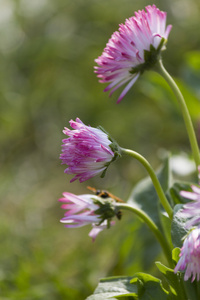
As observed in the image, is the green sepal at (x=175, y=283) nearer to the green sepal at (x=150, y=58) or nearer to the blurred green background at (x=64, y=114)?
the green sepal at (x=150, y=58)

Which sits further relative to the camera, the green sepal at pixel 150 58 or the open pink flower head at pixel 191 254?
the green sepal at pixel 150 58

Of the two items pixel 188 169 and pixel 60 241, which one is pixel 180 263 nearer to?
pixel 188 169

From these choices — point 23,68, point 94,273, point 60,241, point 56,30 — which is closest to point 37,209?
point 60,241

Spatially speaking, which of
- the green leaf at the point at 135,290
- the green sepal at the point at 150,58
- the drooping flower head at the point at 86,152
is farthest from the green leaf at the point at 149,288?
the green sepal at the point at 150,58

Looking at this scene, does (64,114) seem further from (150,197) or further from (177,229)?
(177,229)

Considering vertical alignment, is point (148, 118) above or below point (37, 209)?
above

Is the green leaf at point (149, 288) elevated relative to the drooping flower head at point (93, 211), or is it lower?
lower

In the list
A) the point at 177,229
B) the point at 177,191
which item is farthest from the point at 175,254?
the point at 177,191
